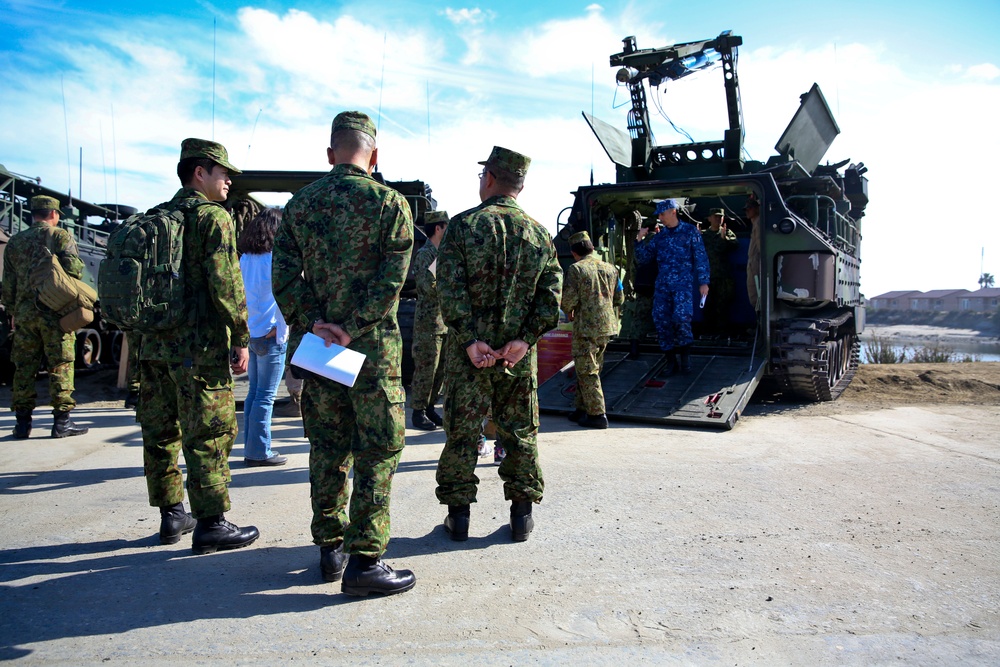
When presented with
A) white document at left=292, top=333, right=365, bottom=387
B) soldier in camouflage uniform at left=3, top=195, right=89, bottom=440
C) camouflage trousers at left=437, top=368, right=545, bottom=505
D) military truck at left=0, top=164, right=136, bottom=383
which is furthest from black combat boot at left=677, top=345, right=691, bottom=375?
military truck at left=0, top=164, right=136, bottom=383

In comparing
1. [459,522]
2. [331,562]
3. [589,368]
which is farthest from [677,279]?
[331,562]

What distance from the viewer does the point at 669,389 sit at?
23.9 feet

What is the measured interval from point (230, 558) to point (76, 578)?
2.02ft

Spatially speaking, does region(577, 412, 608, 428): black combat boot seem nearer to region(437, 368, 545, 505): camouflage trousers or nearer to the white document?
region(437, 368, 545, 505): camouflage trousers

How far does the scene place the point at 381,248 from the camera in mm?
2963

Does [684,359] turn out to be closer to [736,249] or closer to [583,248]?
[583,248]

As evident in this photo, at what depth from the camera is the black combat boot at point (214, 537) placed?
3.36m

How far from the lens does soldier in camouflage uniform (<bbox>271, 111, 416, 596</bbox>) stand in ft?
9.44

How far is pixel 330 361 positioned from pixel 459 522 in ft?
3.96

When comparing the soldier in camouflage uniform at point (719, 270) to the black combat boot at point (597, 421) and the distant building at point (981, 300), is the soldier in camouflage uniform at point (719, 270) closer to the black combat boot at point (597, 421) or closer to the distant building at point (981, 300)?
the black combat boot at point (597, 421)

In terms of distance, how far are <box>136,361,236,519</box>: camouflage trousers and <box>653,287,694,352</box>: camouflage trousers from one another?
5227 millimetres

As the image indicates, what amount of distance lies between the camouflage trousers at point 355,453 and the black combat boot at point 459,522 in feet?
2.13

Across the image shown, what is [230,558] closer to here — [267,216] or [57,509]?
[57,509]

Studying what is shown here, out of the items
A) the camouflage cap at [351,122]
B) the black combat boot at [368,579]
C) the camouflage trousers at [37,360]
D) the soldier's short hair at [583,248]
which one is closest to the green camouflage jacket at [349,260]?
the camouflage cap at [351,122]
